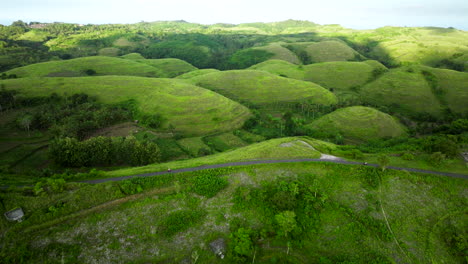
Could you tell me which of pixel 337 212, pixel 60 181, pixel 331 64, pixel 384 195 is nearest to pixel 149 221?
pixel 60 181

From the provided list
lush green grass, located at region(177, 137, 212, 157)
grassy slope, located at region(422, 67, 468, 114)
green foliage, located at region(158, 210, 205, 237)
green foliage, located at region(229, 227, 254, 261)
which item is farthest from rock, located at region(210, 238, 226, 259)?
grassy slope, located at region(422, 67, 468, 114)

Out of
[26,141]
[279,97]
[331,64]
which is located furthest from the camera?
[331,64]

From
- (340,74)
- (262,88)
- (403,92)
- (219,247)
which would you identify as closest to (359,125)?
(262,88)

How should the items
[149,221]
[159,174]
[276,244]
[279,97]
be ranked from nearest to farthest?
1. [276,244]
2. [149,221]
3. [159,174]
4. [279,97]

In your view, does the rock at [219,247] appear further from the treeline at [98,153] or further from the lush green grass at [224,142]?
the lush green grass at [224,142]

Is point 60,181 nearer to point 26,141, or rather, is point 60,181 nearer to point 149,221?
point 149,221

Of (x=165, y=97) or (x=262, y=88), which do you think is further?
(x=262, y=88)

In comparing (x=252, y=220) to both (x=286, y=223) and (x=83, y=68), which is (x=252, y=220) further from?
(x=83, y=68)
